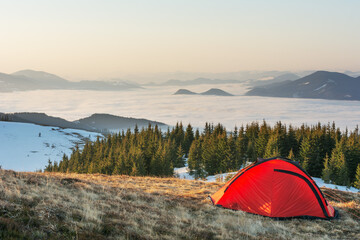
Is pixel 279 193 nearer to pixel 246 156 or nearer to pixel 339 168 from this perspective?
pixel 339 168

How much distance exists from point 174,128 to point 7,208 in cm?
11012

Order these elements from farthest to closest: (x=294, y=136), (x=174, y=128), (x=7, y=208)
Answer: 1. (x=174, y=128)
2. (x=294, y=136)
3. (x=7, y=208)

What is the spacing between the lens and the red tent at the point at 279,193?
12.6 meters

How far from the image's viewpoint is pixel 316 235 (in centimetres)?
1000

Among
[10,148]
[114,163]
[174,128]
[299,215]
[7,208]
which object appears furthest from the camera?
[10,148]

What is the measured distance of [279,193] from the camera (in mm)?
12617

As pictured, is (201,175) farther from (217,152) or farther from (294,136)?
(294,136)

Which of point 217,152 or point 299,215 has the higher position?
point 299,215

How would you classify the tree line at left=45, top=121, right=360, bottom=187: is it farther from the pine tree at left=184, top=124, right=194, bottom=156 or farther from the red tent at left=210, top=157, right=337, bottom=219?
the red tent at left=210, top=157, right=337, bottom=219

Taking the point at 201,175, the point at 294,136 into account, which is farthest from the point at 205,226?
the point at 294,136

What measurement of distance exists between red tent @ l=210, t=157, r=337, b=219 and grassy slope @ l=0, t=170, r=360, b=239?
0.63 metres

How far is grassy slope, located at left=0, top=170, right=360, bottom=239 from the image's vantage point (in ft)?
21.5

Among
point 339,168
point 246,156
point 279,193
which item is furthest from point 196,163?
point 279,193

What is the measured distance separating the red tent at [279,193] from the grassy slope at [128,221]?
63cm
